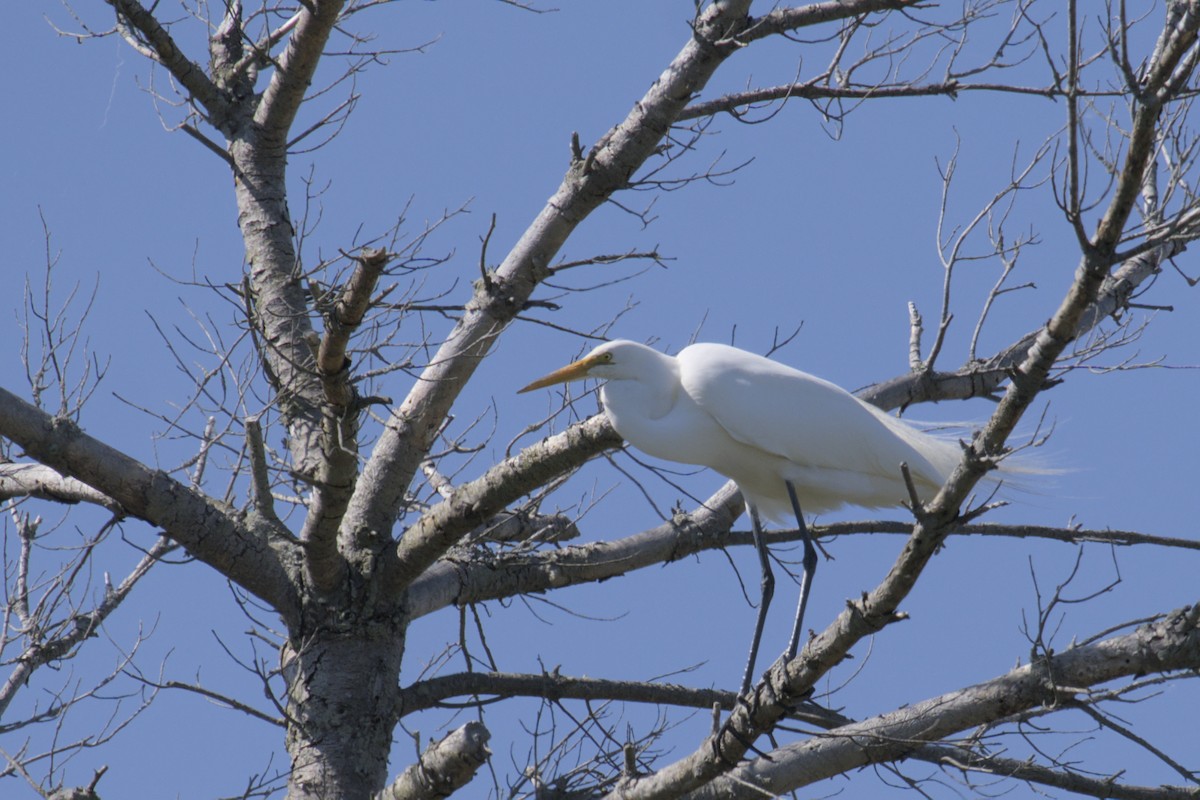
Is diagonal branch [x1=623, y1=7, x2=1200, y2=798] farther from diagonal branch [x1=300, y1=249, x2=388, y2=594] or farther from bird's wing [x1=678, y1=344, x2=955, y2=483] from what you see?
bird's wing [x1=678, y1=344, x2=955, y2=483]

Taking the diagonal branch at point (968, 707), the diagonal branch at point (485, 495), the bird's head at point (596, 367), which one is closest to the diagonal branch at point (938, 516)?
the diagonal branch at point (968, 707)

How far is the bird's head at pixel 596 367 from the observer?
216 inches

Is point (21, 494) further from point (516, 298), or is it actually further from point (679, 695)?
point (679, 695)

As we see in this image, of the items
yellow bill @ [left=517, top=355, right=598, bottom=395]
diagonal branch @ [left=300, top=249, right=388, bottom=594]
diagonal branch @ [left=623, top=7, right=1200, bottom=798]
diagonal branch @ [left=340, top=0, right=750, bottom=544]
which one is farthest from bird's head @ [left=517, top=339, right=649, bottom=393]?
diagonal branch @ [left=623, top=7, right=1200, bottom=798]

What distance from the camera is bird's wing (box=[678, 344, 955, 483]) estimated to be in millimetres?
5453

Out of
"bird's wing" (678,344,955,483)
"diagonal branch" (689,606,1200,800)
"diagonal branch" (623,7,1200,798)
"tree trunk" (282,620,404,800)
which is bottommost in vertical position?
"diagonal branch" (689,606,1200,800)

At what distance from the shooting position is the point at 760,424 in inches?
215

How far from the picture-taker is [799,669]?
361 cm

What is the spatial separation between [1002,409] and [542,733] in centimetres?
261

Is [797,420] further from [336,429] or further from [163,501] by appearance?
[163,501]

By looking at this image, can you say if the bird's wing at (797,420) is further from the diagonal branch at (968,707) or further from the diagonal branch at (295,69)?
the diagonal branch at (295,69)

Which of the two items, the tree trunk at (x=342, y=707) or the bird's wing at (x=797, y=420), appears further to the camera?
the bird's wing at (x=797, y=420)

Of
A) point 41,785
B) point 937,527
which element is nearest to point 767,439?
point 937,527

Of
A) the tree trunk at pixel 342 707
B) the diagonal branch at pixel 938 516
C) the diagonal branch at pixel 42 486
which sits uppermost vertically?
the diagonal branch at pixel 42 486
